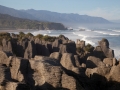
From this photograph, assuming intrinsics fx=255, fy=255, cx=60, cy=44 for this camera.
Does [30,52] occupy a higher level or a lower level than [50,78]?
lower

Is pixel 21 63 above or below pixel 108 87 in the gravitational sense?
above

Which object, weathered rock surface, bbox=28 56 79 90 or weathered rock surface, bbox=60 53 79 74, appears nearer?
weathered rock surface, bbox=28 56 79 90

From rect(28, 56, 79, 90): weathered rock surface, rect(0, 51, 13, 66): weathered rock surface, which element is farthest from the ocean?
rect(28, 56, 79, 90): weathered rock surface

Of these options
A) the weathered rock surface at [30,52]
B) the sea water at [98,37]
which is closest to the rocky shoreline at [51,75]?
the weathered rock surface at [30,52]

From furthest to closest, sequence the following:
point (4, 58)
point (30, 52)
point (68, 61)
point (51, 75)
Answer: point (30, 52) → point (68, 61) → point (4, 58) → point (51, 75)

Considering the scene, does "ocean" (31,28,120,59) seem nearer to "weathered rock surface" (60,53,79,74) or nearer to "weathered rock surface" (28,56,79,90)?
"weathered rock surface" (60,53,79,74)

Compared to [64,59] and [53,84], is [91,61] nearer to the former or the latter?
[64,59]

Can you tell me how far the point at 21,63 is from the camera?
13461 millimetres

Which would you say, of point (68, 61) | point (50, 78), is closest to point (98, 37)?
point (68, 61)

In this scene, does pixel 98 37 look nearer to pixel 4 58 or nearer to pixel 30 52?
pixel 30 52

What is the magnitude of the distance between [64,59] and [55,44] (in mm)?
13811

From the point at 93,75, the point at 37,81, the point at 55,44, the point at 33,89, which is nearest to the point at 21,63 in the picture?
the point at 37,81

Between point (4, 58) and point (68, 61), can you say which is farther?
point (68, 61)

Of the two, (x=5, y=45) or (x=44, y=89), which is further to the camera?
(x=5, y=45)
